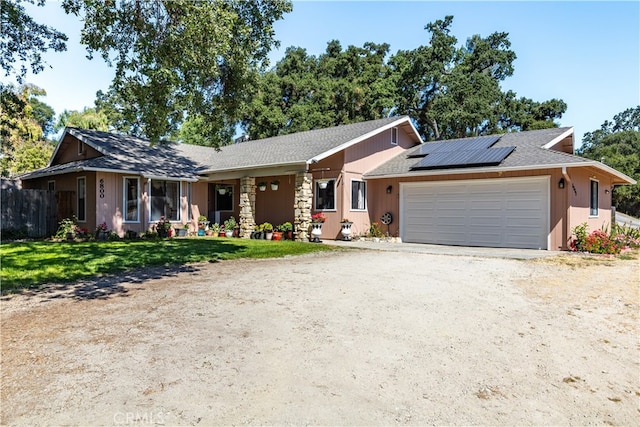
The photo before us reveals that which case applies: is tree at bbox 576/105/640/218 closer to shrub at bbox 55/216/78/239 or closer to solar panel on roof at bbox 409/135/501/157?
solar panel on roof at bbox 409/135/501/157

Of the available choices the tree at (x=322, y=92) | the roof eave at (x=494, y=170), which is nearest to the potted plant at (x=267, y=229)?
the roof eave at (x=494, y=170)

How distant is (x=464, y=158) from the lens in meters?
13.9

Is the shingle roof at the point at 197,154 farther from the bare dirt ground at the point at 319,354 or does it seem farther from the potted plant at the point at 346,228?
the bare dirt ground at the point at 319,354

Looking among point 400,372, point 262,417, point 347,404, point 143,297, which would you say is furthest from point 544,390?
point 143,297

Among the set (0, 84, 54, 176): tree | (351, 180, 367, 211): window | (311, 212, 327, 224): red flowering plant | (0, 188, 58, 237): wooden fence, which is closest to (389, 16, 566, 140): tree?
(351, 180, 367, 211): window

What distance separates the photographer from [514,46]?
30.7m

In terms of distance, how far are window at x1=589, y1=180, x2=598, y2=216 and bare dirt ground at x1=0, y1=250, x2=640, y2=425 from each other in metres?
8.38

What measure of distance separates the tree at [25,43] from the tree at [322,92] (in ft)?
56.2

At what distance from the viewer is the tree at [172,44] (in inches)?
283

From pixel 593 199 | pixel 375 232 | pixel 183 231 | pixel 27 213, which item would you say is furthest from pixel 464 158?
pixel 27 213

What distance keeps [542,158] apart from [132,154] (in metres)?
15.2

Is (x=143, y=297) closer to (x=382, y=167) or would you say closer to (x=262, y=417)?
(x=262, y=417)

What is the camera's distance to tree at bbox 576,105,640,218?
Result: 106 feet

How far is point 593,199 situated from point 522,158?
3731 mm
